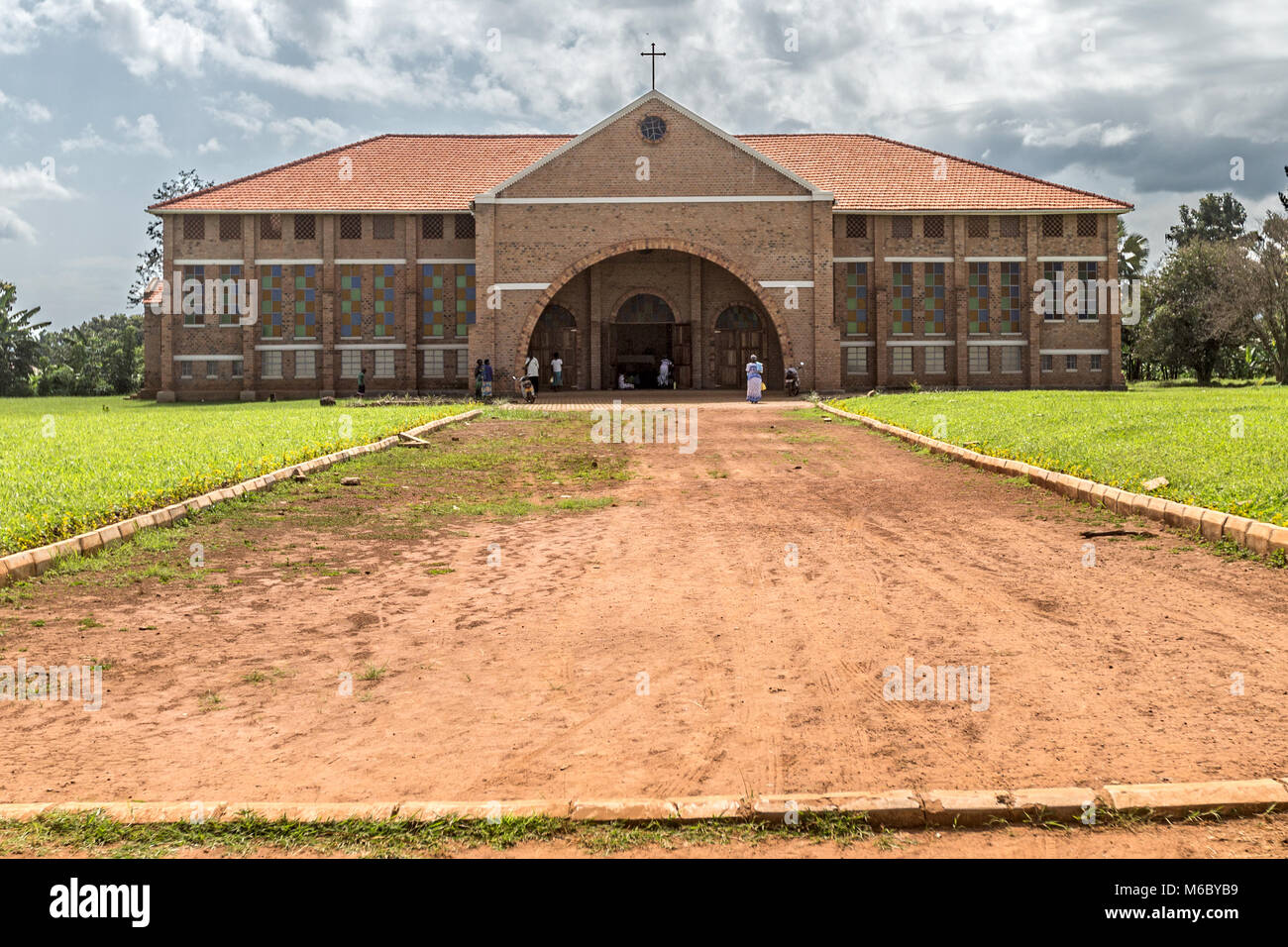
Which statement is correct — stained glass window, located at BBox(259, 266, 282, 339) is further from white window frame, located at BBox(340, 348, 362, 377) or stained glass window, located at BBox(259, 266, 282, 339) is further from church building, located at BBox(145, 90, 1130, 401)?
white window frame, located at BBox(340, 348, 362, 377)

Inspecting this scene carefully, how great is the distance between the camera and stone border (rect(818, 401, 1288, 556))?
8.65 m

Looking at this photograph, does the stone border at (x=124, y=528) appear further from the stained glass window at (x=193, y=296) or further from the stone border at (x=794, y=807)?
the stained glass window at (x=193, y=296)

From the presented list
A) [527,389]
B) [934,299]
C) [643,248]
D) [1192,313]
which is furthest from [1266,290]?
[527,389]

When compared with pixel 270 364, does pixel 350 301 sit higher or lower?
higher

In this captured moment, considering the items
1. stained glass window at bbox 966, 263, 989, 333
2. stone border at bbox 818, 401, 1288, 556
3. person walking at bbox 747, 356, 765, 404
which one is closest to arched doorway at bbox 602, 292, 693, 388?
person walking at bbox 747, 356, 765, 404

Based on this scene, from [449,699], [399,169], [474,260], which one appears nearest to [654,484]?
[449,699]

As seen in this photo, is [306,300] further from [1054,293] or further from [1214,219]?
[1214,219]

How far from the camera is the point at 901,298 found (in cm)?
3862

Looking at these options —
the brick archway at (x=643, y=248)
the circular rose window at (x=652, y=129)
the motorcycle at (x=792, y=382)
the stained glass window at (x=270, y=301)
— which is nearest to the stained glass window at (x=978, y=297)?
the brick archway at (x=643, y=248)

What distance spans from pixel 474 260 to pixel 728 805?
35.3 metres

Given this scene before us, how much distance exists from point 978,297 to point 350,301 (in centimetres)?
2347

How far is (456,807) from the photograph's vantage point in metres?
4.13
